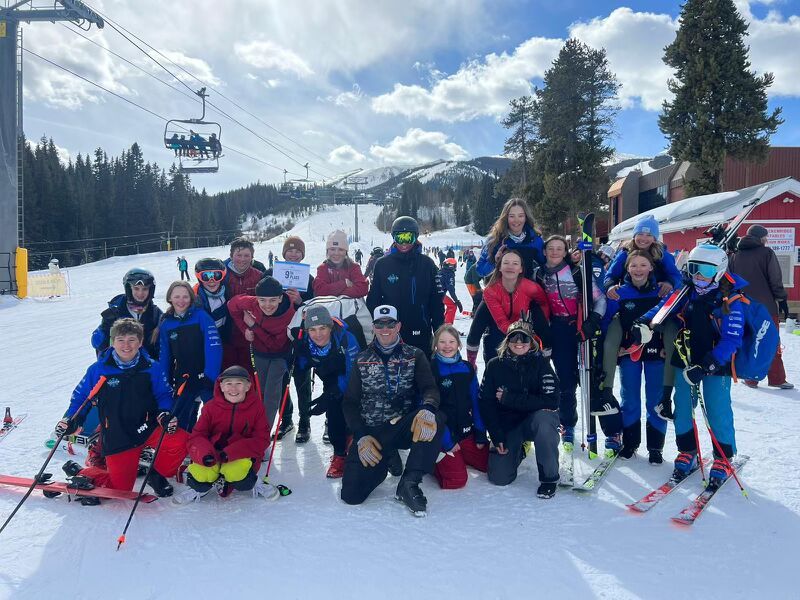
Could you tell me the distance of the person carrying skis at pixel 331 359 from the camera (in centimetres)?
392

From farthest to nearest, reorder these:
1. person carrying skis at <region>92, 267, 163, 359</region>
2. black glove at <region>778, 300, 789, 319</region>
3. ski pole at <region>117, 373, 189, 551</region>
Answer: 1. black glove at <region>778, 300, 789, 319</region>
2. person carrying skis at <region>92, 267, 163, 359</region>
3. ski pole at <region>117, 373, 189, 551</region>

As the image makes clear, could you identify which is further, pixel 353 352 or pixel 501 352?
pixel 353 352

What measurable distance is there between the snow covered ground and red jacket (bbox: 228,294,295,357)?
1009mm

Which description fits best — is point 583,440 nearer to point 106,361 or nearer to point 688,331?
point 688,331

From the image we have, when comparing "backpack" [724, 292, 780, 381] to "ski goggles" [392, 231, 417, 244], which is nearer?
"backpack" [724, 292, 780, 381]

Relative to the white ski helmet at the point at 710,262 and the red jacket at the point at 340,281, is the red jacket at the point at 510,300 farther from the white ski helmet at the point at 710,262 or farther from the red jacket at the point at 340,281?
the red jacket at the point at 340,281

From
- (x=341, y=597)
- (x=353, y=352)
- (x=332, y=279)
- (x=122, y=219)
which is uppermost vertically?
(x=122, y=219)

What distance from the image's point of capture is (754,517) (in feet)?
10.0

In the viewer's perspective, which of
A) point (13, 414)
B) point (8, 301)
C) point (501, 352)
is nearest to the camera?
point (501, 352)

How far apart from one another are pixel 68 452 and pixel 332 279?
274 cm

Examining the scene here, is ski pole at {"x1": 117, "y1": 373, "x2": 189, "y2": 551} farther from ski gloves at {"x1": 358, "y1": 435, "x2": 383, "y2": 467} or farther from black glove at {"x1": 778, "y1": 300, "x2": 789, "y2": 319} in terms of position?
black glove at {"x1": 778, "y1": 300, "x2": 789, "y2": 319}

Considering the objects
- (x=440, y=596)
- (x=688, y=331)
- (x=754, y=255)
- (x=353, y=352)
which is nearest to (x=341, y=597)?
(x=440, y=596)

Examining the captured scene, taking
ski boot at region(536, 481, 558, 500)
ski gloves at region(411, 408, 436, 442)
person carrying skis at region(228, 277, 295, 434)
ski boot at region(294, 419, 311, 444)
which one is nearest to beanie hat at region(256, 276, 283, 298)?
person carrying skis at region(228, 277, 295, 434)

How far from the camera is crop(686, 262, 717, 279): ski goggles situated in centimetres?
337
